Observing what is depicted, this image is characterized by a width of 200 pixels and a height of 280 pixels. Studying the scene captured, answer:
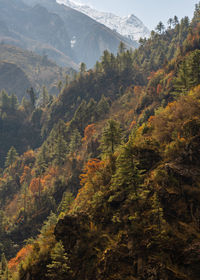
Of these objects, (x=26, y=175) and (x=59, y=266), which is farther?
(x=26, y=175)

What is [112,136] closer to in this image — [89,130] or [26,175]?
[89,130]

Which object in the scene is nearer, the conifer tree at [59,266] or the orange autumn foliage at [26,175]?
the conifer tree at [59,266]

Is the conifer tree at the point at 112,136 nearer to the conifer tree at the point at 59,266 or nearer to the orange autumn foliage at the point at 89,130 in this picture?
the conifer tree at the point at 59,266

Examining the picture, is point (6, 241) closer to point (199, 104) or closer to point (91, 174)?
point (91, 174)

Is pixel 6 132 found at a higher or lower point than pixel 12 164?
higher

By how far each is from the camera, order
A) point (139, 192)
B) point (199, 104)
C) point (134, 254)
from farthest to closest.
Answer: point (199, 104), point (139, 192), point (134, 254)

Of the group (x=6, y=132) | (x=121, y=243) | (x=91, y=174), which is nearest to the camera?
(x=121, y=243)

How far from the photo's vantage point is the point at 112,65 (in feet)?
424

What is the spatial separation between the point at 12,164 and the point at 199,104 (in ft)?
293

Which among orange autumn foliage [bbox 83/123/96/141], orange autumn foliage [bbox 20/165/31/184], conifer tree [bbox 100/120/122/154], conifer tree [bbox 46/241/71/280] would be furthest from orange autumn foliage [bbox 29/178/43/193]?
conifer tree [bbox 46/241/71/280]

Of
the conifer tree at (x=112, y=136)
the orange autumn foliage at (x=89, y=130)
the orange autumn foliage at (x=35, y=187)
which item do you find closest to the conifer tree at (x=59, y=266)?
the conifer tree at (x=112, y=136)

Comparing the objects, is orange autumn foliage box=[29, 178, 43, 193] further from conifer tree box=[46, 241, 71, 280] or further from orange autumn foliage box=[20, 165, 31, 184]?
conifer tree box=[46, 241, 71, 280]

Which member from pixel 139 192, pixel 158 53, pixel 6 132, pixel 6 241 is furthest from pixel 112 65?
pixel 139 192

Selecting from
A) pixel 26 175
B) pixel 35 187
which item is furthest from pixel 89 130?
pixel 26 175
